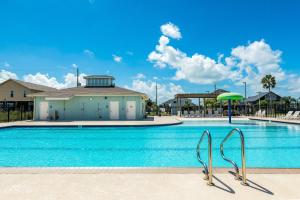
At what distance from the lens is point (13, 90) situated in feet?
157

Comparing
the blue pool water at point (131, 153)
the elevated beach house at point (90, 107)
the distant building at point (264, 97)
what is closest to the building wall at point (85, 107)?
the elevated beach house at point (90, 107)

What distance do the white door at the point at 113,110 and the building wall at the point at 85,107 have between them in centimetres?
30

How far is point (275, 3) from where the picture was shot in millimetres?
20156

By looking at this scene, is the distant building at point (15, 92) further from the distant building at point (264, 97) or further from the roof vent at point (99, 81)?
the distant building at point (264, 97)

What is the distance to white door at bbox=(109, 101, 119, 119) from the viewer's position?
80.1ft
